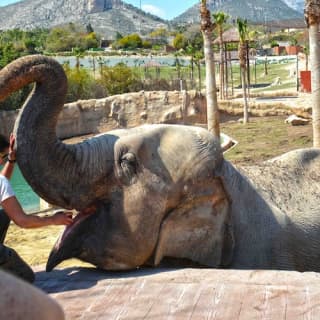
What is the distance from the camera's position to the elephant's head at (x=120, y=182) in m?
3.30

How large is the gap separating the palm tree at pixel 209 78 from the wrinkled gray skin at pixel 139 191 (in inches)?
493

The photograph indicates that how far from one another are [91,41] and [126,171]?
109 m

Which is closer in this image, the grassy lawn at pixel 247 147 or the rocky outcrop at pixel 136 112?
the grassy lawn at pixel 247 147

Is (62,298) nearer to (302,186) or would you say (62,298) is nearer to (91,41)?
(302,186)

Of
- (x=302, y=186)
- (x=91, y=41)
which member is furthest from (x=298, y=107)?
(x=91, y=41)

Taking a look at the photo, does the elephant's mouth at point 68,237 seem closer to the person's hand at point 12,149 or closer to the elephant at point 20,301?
the person's hand at point 12,149

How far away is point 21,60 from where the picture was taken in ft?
10.9

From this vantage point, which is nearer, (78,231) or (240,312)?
(240,312)

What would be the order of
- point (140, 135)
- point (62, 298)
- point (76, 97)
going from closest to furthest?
point (62, 298) < point (140, 135) < point (76, 97)

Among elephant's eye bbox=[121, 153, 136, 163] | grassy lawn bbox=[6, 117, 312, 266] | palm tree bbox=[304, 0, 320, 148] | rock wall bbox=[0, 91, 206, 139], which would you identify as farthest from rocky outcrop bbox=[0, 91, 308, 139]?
elephant's eye bbox=[121, 153, 136, 163]

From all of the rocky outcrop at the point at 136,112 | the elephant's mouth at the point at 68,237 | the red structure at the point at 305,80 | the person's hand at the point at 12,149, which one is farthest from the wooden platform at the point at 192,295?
the red structure at the point at 305,80

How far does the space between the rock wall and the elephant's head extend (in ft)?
89.8

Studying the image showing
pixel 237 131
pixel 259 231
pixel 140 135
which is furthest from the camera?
pixel 237 131

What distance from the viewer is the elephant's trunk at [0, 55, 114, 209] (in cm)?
327
